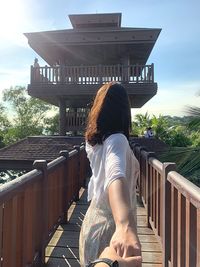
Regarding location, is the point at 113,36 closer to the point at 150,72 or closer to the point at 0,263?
the point at 150,72

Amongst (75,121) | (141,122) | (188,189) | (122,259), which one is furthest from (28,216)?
(141,122)

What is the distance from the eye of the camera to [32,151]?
47.5ft

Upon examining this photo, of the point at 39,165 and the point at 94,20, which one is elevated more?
the point at 94,20

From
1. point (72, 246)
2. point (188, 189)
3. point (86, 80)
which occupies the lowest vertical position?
point (72, 246)

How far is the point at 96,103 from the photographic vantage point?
6.17ft

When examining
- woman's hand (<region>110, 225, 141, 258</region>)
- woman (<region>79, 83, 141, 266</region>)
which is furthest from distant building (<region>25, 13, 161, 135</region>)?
woman's hand (<region>110, 225, 141, 258</region>)

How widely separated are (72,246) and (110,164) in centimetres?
362

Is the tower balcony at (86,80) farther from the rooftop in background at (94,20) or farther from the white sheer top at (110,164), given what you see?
the white sheer top at (110,164)

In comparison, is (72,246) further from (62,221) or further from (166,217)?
(166,217)

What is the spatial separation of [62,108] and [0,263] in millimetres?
15889

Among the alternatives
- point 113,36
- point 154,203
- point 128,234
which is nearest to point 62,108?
point 113,36

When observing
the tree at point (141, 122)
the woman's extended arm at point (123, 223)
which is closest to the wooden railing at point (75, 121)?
the tree at point (141, 122)

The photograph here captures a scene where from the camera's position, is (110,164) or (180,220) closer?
(110,164)

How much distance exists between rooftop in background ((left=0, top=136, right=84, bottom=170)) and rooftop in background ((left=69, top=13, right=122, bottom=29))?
7.45m
